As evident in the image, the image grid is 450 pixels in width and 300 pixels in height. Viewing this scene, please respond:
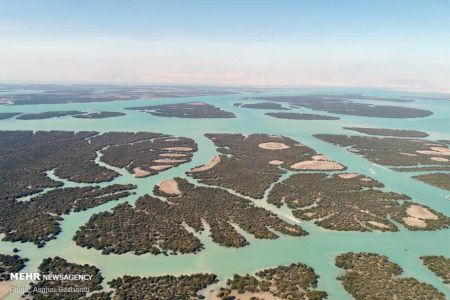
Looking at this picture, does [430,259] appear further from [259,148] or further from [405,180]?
[259,148]

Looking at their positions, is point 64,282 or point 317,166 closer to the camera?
point 64,282

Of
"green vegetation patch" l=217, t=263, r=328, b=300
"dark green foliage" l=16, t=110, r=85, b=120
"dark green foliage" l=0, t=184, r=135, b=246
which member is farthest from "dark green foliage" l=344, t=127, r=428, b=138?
"dark green foliage" l=16, t=110, r=85, b=120

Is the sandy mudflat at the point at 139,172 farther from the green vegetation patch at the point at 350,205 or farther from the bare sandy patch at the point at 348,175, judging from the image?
the bare sandy patch at the point at 348,175

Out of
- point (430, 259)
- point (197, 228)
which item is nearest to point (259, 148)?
point (197, 228)

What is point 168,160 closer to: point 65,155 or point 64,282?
point 65,155

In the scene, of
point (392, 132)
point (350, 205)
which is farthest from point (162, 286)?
point (392, 132)

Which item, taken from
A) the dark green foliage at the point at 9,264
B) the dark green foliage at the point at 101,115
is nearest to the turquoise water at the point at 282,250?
the dark green foliage at the point at 9,264
